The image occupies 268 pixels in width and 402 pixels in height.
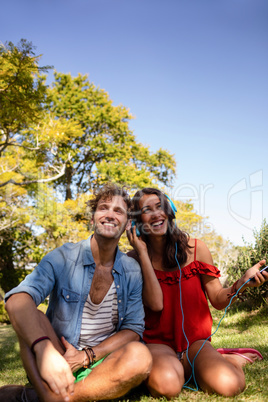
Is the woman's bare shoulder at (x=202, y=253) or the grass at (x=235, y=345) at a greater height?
the woman's bare shoulder at (x=202, y=253)

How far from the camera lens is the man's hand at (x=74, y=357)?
2.40m

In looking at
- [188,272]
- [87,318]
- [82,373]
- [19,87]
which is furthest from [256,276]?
[19,87]

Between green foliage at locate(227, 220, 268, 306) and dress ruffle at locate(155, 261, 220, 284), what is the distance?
394cm

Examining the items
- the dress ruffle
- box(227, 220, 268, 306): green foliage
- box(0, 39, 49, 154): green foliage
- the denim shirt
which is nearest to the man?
the denim shirt

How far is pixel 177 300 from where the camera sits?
322 cm

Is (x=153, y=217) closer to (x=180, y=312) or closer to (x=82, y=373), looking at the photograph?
(x=180, y=312)

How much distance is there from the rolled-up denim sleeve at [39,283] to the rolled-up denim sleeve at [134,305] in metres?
0.66

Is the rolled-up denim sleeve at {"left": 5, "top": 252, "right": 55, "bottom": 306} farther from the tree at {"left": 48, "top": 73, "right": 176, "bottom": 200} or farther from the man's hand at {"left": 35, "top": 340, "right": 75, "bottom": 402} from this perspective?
the tree at {"left": 48, "top": 73, "right": 176, "bottom": 200}

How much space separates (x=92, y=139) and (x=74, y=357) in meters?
19.9

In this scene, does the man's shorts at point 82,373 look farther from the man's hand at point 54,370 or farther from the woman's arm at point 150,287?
the woman's arm at point 150,287

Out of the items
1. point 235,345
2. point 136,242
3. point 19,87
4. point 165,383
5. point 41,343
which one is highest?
point 19,87

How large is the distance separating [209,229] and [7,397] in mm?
16326

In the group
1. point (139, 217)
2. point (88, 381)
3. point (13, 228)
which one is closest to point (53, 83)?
point (13, 228)

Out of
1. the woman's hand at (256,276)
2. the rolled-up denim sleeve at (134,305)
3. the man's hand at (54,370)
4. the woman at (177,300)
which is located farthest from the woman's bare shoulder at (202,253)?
the man's hand at (54,370)
